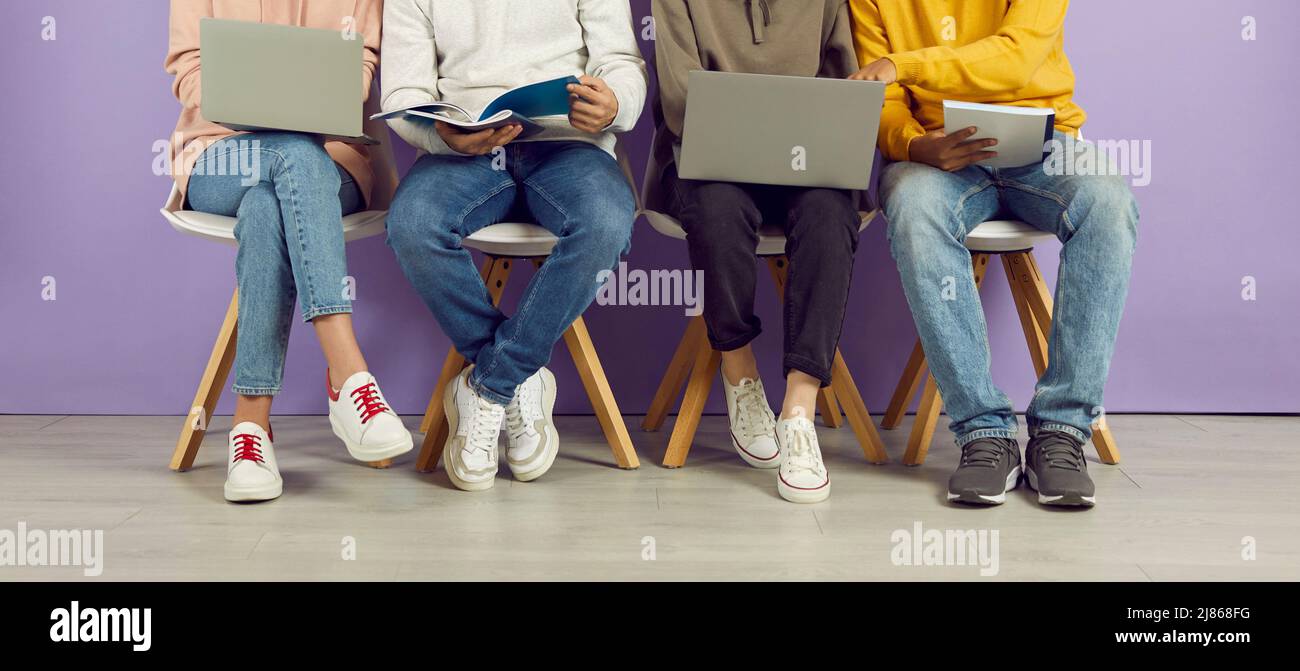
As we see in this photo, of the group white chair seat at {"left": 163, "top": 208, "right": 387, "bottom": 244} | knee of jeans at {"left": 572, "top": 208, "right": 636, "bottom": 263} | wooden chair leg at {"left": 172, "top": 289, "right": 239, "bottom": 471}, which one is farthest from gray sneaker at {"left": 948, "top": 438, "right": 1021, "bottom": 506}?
wooden chair leg at {"left": 172, "top": 289, "right": 239, "bottom": 471}

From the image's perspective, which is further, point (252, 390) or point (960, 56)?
point (960, 56)

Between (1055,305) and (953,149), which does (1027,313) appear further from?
(953,149)

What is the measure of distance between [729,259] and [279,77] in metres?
0.74

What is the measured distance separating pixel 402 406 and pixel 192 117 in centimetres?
75

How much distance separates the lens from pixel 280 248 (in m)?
1.64

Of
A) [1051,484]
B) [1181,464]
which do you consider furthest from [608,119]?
[1181,464]

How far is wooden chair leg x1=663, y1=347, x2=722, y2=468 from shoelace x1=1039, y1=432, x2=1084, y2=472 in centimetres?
56

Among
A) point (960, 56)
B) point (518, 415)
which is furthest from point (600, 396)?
point (960, 56)

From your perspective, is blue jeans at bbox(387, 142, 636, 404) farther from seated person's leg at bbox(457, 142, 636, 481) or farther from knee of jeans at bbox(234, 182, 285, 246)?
knee of jeans at bbox(234, 182, 285, 246)

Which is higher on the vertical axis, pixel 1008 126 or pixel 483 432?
pixel 1008 126

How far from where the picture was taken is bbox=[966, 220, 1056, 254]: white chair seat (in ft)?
5.87

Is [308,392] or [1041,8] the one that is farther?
[308,392]

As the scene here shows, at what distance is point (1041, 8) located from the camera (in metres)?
1.84

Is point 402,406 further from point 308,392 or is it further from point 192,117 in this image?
point 192,117
